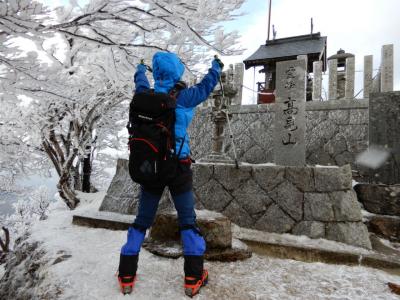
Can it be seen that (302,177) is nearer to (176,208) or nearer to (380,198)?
(380,198)

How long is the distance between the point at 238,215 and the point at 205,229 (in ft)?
4.00

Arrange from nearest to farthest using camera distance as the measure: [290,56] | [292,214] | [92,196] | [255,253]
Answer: [255,253], [292,214], [92,196], [290,56]

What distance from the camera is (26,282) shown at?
2838mm

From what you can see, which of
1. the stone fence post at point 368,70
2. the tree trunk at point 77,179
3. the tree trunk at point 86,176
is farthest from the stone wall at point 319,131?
the tree trunk at point 77,179

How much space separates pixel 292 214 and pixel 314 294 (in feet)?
5.35

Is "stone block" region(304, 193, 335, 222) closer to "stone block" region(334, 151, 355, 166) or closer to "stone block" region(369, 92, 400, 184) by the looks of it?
"stone block" region(369, 92, 400, 184)

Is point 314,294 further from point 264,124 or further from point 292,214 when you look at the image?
point 264,124

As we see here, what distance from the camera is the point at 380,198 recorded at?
444 centimetres

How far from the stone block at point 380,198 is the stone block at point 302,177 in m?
1.35

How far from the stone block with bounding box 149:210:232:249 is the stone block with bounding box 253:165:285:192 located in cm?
120

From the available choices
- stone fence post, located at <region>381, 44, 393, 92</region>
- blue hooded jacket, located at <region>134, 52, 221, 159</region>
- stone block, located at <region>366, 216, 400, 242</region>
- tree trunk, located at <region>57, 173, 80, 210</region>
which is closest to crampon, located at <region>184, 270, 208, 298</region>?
blue hooded jacket, located at <region>134, 52, 221, 159</region>

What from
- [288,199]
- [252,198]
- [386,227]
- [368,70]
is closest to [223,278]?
[252,198]

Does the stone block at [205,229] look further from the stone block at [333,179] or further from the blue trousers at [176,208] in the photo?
the stone block at [333,179]

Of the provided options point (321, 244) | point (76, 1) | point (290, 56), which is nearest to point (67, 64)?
point (76, 1)
